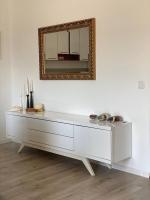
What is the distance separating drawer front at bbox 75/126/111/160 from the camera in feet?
11.2

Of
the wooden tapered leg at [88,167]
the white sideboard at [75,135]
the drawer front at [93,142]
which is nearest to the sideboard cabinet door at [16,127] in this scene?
the white sideboard at [75,135]

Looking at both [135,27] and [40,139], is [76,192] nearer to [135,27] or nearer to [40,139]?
[40,139]

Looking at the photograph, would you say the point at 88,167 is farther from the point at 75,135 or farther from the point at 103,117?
the point at 103,117

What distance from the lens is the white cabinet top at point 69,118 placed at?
137 inches

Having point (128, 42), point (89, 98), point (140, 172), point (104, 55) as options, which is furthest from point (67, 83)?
point (140, 172)

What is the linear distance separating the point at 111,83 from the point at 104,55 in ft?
1.22

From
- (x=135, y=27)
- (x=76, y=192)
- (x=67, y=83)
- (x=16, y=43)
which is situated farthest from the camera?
(x=16, y=43)

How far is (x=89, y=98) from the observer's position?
4.04m

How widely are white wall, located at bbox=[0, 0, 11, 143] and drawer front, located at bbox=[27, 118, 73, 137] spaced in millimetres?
1027

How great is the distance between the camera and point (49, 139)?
408 centimetres

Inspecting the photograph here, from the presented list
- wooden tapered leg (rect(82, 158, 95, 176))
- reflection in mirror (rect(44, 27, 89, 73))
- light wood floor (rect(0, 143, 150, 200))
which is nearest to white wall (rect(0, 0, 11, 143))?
reflection in mirror (rect(44, 27, 89, 73))

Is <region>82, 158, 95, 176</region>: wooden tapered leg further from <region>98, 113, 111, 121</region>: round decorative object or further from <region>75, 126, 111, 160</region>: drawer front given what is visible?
<region>98, 113, 111, 121</region>: round decorative object

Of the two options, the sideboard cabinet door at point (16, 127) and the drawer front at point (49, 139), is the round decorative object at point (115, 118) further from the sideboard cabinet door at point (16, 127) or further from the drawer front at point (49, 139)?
the sideboard cabinet door at point (16, 127)

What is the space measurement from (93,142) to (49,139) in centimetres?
78
